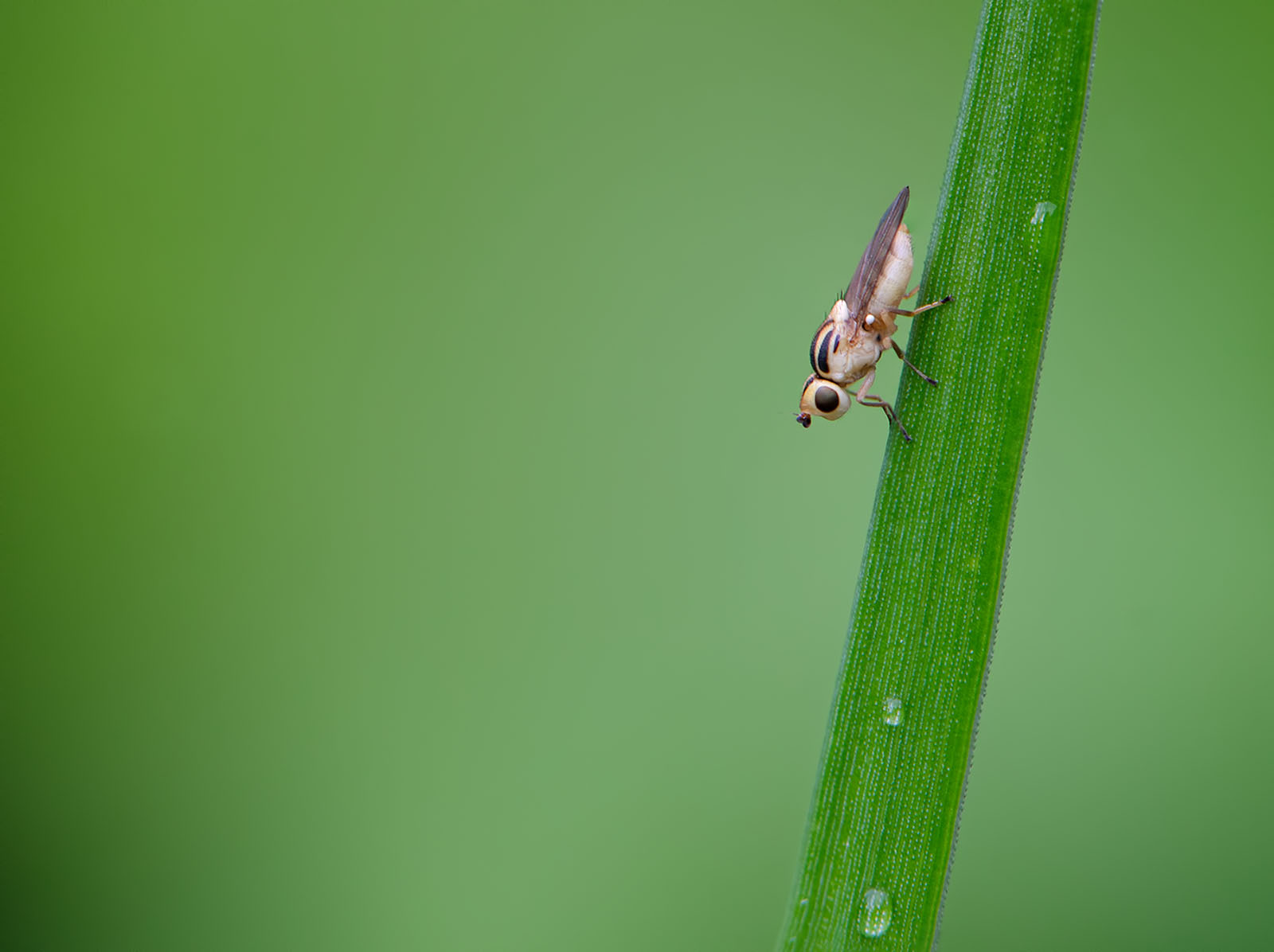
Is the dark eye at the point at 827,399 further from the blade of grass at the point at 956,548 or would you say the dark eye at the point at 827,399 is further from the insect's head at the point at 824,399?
the blade of grass at the point at 956,548

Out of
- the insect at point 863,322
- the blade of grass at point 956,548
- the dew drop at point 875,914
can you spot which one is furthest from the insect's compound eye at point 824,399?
the dew drop at point 875,914

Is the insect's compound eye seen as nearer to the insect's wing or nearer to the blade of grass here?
the insect's wing

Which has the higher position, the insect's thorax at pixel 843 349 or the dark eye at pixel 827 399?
the insect's thorax at pixel 843 349


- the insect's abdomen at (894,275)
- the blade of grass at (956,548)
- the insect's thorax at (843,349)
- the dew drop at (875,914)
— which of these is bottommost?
the dew drop at (875,914)

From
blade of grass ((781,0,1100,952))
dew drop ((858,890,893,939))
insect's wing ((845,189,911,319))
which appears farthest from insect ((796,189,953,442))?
dew drop ((858,890,893,939))

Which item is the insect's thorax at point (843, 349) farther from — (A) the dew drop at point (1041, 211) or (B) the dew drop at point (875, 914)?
(B) the dew drop at point (875, 914)

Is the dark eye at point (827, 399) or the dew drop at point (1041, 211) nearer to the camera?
the dew drop at point (1041, 211)

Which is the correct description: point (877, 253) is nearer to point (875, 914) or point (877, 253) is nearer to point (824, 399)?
point (824, 399)
